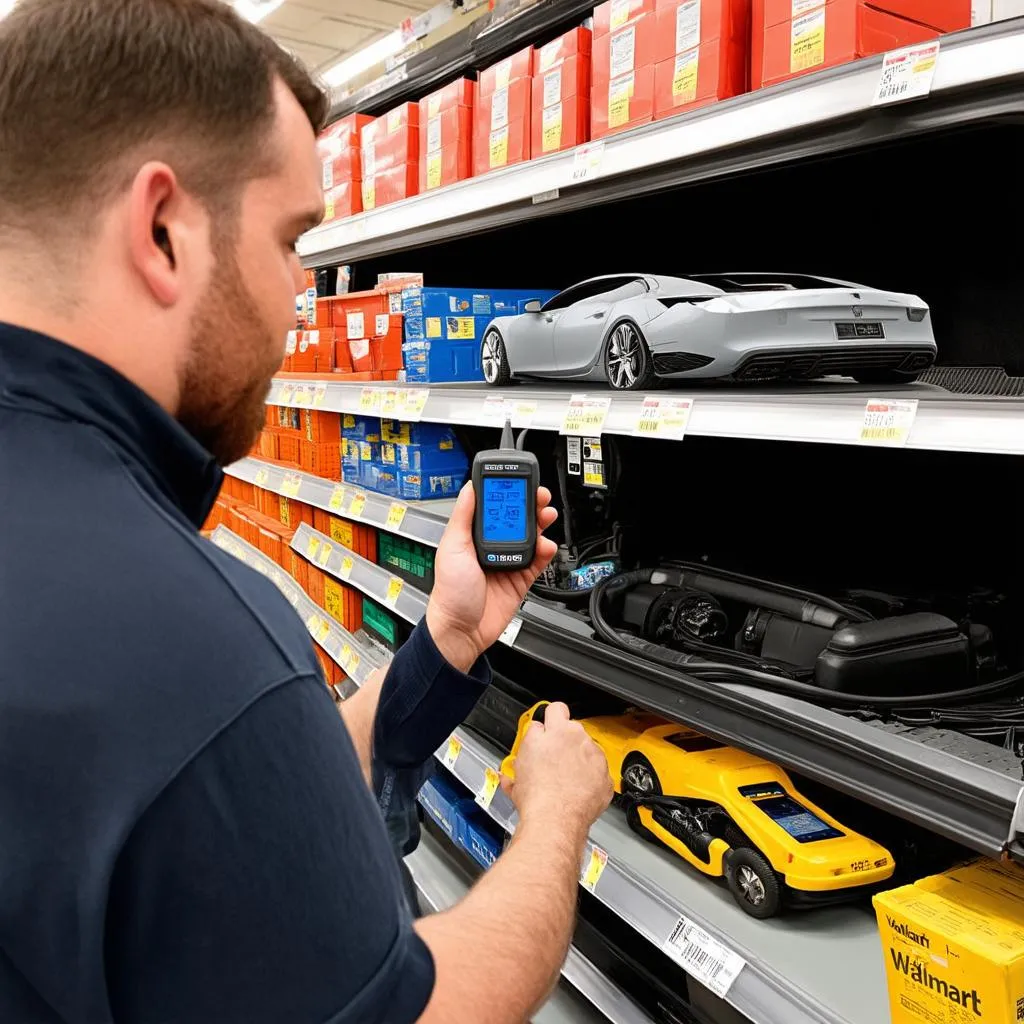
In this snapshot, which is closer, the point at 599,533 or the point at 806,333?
the point at 806,333

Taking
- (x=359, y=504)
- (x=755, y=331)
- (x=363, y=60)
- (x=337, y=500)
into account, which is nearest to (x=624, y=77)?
(x=755, y=331)

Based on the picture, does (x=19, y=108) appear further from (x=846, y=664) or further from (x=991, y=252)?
(x=991, y=252)

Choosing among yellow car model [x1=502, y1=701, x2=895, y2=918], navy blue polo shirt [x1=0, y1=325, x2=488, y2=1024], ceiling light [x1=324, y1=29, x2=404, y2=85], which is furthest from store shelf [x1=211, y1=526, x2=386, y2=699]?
ceiling light [x1=324, y1=29, x2=404, y2=85]

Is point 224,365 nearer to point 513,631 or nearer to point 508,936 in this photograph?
point 508,936

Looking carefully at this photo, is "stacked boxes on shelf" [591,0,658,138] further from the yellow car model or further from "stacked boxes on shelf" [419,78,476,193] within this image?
the yellow car model

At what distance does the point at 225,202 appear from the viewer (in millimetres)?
699

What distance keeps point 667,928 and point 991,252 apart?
1255mm

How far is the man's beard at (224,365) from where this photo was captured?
706 millimetres

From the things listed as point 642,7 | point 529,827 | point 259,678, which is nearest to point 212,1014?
point 259,678

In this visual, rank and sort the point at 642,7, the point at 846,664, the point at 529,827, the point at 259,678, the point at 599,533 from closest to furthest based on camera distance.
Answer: the point at 259,678 → the point at 529,827 → the point at 846,664 → the point at 642,7 → the point at 599,533

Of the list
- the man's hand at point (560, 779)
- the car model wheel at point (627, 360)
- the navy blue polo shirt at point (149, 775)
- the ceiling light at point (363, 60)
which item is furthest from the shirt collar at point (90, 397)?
the ceiling light at point (363, 60)

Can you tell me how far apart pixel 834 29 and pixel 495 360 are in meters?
1.08

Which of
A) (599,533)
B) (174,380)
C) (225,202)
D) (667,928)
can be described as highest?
(225,202)

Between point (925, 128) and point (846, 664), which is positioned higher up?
point (925, 128)
